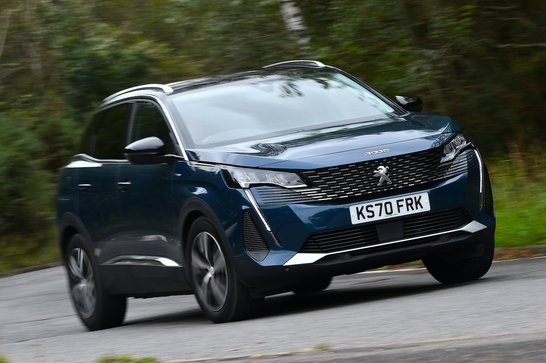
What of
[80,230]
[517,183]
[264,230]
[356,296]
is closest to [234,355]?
[264,230]

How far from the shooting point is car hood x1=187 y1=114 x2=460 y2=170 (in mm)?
8641

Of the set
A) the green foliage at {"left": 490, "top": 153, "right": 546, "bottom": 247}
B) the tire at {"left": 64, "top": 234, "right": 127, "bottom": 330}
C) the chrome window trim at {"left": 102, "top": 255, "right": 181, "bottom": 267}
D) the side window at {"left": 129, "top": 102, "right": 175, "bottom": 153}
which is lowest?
the green foliage at {"left": 490, "top": 153, "right": 546, "bottom": 247}

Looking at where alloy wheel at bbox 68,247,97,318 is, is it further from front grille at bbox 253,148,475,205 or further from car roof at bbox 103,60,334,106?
front grille at bbox 253,148,475,205

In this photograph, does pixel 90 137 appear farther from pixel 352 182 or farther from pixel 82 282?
pixel 352 182

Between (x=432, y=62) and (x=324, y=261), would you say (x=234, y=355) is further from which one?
(x=432, y=62)

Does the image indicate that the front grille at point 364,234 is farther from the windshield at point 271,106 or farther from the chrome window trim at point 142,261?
the chrome window trim at point 142,261

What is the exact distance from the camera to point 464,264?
31.4 ft

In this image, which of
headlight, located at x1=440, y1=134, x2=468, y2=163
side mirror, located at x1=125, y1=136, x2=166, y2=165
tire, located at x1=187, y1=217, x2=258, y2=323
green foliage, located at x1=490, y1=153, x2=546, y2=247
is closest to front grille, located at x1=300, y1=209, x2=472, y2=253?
headlight, located at x1=440, y1=134, x2=468, y2=163

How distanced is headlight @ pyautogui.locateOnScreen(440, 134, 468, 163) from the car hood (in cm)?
6

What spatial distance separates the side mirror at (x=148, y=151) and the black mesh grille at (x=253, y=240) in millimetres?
1166

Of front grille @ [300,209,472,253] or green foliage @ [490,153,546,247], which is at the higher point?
front grille @ [300,209,472,253]

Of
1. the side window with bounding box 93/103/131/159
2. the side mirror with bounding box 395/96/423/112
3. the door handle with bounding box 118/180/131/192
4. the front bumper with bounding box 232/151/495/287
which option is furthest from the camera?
the side window with bounding box 93/103/131/159

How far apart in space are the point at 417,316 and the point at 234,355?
1.19m

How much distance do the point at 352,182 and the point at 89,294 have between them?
3.32 meters
